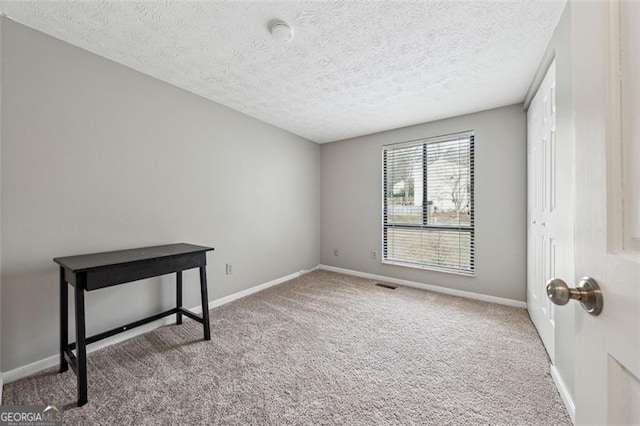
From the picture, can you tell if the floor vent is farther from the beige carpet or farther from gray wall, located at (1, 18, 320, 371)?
gray wall, located at (1, 18, 320, 371)

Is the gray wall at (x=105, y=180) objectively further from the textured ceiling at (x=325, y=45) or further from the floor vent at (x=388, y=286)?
the floor vent at (x=388, y=286)

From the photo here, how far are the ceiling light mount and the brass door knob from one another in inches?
75.8

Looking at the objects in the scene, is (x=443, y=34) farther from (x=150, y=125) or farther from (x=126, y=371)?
(x=126, y=371)

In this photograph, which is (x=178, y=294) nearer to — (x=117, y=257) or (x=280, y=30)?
(x=117, y=257)

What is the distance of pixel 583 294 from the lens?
55 cm

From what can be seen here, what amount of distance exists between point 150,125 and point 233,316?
79.6 inches

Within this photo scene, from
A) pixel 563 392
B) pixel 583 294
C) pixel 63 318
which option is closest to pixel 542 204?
pixel 563 392

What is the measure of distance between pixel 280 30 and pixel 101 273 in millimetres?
1964

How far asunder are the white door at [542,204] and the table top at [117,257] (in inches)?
106

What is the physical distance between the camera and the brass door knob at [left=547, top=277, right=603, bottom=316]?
1.70ft

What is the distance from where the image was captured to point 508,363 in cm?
190

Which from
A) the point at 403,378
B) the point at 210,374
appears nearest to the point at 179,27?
the point at 210,374

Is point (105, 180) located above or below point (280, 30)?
below

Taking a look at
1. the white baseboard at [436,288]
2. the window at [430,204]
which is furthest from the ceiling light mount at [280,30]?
the white baseboard at [436,288]
